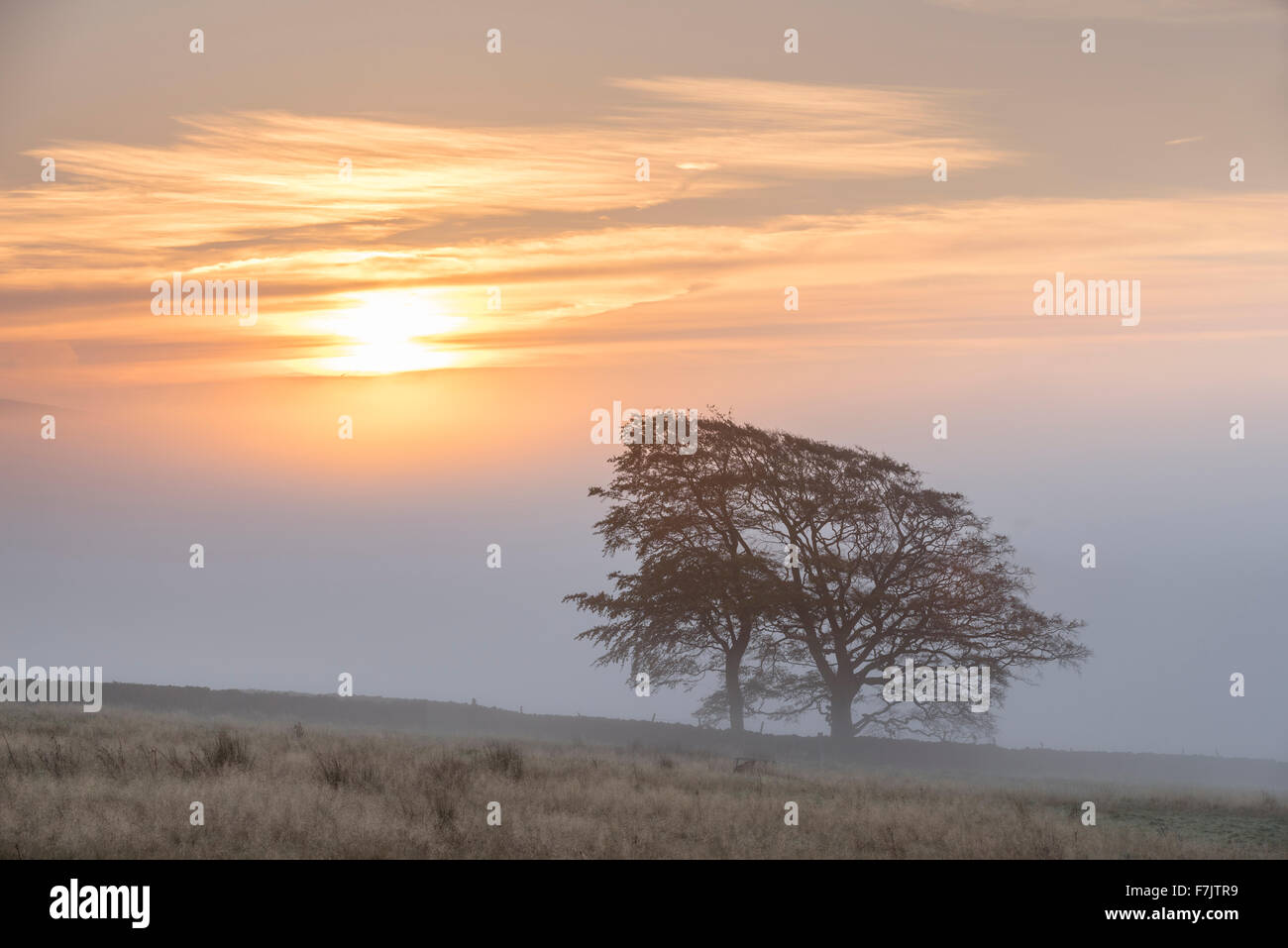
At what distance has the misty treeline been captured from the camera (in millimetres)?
40344

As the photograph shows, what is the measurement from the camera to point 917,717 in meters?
44.2

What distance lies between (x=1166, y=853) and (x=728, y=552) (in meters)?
24.0

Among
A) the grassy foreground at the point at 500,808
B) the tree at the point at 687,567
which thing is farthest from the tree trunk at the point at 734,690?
the grassy foreground at the point at 500,808

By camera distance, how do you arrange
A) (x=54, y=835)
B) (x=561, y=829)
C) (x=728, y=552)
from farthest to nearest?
(x=728, y=552) → (x=561, y=829) → (x=54, y=835)

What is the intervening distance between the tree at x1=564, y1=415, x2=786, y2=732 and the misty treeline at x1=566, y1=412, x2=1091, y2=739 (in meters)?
0.05

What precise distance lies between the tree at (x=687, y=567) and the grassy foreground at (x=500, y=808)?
13077 millimetres

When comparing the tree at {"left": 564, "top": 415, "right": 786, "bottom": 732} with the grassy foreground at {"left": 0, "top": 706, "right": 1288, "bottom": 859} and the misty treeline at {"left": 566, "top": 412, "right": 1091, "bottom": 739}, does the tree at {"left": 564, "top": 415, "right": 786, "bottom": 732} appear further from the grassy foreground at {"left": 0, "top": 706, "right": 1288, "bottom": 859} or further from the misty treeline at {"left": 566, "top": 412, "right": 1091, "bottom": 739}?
the grassy foreground at {"left": 0, "top": 706, "right": 1288, "bottom": 859}

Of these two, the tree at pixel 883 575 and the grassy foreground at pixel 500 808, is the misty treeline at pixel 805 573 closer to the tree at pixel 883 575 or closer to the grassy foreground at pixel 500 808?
the tree at pixel 883 575

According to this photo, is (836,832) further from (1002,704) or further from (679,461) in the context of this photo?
(1002,704)

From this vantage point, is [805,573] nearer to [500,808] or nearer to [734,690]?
[734,690]

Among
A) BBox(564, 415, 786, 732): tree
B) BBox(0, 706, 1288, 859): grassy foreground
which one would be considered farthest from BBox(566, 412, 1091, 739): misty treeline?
BBox(0, 706, 1288, 859): grassy foreground
